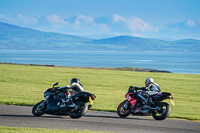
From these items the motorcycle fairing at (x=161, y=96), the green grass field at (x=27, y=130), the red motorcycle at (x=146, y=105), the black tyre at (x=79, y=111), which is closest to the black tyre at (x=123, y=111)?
the red motorcycle at (x=146, y=105)

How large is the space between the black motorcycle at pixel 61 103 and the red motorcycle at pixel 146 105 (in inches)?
64.6

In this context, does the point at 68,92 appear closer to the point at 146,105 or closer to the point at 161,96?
the point at 146,105

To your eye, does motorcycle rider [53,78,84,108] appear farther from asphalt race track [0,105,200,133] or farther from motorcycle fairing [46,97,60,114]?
asphalt race track [0,105,200,133]

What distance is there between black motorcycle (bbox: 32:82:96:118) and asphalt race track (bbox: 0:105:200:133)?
A: 9.0 inches

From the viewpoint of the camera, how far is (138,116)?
14.8 metres

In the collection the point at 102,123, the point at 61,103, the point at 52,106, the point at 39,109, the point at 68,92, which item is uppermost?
the point at 68,92

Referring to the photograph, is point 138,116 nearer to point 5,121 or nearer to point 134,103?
point 134,103

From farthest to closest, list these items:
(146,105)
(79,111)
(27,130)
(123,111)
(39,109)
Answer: (123,111)
(39,109)
(146,105)
(79,111)
(27,130)

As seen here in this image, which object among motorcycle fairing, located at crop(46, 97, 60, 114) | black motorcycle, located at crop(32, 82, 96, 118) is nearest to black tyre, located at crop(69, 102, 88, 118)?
black motorcycle, located at crop(32, 82, 96, 118)

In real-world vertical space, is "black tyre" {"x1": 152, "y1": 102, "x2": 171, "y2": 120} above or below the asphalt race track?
above

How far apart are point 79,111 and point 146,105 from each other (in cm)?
258

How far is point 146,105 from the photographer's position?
13.7 metres

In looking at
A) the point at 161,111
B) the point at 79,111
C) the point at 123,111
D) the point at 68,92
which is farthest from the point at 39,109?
the point at 161,111

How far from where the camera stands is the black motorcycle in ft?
43.0
